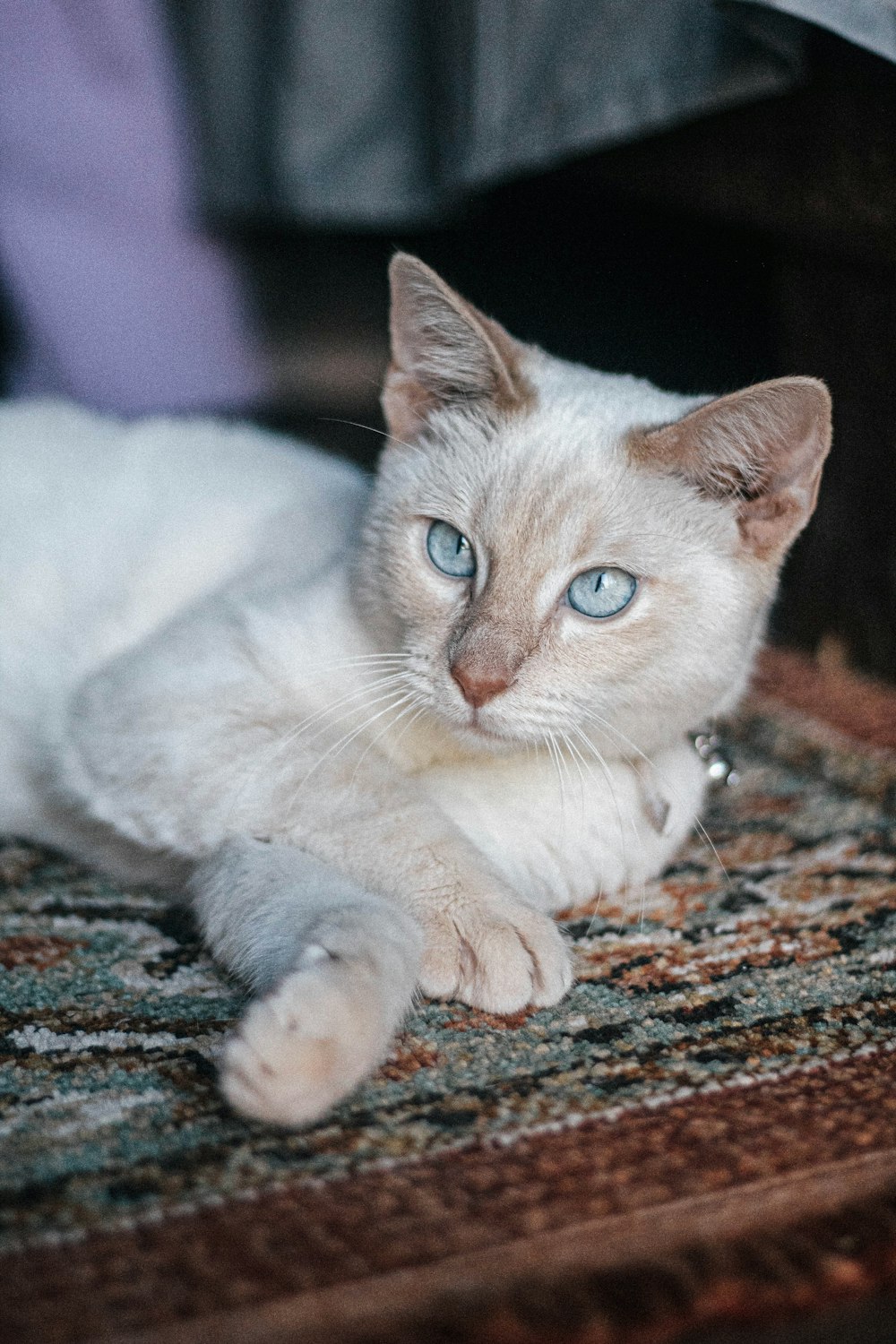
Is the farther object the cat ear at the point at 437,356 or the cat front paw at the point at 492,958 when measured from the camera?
the cat ear at the point at 437,356

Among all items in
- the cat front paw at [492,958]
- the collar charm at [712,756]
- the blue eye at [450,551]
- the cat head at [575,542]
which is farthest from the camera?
the collar charm at [712,756]

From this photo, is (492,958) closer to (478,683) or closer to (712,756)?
(478,683)

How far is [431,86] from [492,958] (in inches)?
93.3

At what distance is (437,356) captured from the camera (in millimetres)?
1592

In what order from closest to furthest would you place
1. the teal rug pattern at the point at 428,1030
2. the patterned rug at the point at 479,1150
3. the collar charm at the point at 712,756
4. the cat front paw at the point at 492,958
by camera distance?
the patterned rug at the point at 479,1150 < the teal rug pattern at the point at 428,1030 < the cat front paw at the point at 492,958 < the collar charm at the point at 712,756

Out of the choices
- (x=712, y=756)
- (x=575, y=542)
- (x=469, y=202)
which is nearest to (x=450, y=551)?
(x=575, y=542)

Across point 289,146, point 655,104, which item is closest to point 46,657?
point 655,104

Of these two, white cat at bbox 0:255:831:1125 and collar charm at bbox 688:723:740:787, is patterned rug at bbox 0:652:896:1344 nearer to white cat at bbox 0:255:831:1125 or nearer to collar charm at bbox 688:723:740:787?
white cat at bbox 0:255:831:1125

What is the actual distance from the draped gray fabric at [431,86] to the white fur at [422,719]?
70 centimetres

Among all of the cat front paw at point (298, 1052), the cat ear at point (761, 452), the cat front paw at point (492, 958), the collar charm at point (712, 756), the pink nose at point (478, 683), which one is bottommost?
the collar charm at point (712, 756)

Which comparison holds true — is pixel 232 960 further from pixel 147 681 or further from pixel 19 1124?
pixel 147 681

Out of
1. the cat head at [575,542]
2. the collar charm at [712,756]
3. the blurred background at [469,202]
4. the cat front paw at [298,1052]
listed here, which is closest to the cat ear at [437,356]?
the cat head at [575,542]

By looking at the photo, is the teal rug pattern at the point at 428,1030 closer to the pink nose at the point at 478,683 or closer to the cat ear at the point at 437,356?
the pink nose at the point at 478,683

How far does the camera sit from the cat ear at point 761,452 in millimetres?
1336
